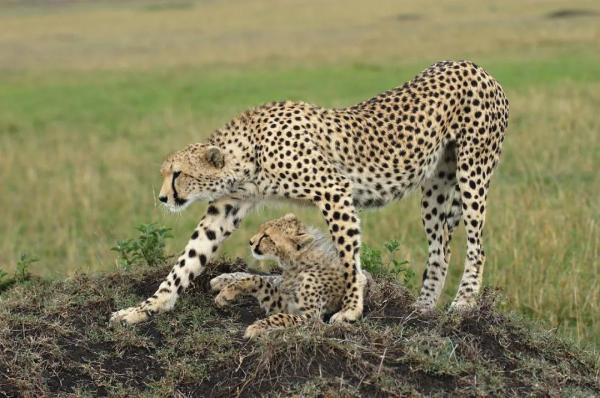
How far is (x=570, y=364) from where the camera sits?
17.7 ft

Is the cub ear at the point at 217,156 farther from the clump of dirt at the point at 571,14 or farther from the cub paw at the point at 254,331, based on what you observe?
the clump of dirt at the point at 571,14

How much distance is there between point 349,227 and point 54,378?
163 centimetres

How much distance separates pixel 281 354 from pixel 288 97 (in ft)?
52.9

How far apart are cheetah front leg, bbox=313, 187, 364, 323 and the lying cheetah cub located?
50mm

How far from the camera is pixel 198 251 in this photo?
18.5 ft

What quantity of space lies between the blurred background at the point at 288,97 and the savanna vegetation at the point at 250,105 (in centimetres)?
4

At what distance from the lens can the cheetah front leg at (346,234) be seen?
17.3 ft

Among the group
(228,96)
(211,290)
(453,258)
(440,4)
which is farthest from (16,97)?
(440,4)

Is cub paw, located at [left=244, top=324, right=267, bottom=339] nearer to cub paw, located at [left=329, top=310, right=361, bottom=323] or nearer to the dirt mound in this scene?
the dirt mound

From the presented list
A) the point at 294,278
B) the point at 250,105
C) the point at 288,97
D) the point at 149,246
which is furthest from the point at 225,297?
the point at 288,97

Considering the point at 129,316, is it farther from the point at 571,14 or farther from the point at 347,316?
the point at 571,14

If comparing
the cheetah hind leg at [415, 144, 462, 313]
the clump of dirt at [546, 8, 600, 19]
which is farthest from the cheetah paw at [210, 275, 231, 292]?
the clump of dirt at [546, 8, 600, 19]

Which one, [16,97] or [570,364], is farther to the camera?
[16,97]

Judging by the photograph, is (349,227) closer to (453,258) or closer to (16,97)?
(453,258)
